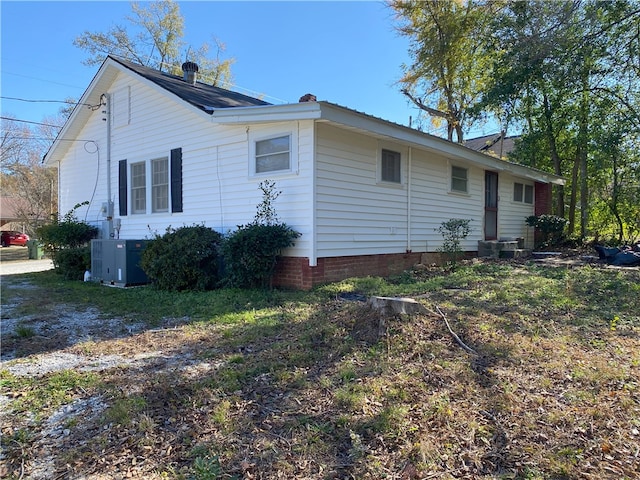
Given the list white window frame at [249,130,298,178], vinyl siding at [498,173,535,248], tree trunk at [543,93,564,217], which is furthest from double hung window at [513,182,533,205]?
white window frame at [249,130,298,178]

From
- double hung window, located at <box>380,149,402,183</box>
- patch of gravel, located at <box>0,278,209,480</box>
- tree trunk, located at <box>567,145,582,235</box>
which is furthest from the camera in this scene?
tree trunk, located at <box>567,145,582,235</box>

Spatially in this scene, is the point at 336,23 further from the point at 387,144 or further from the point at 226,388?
the point at 226,388

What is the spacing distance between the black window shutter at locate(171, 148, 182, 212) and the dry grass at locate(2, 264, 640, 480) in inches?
202

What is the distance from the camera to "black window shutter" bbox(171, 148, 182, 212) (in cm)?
949

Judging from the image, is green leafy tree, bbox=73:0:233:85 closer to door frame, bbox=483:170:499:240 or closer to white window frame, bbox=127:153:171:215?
white window frame, bbox=127:153:171:215

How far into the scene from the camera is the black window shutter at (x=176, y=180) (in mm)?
9492

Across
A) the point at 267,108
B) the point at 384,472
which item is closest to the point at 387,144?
the point at 267,108

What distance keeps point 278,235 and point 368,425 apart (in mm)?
4836

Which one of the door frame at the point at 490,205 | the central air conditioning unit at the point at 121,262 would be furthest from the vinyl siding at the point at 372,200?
the central air conditioning unit at the point at 121,262

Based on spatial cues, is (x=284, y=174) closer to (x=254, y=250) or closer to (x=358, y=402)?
(x=254, y=250)

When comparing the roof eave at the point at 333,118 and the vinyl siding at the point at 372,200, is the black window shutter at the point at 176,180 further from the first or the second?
the vinyl siding at the point at 372,200

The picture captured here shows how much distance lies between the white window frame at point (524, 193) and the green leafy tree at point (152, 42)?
19.3 metres

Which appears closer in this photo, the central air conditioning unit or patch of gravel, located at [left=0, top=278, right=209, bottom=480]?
patch of gravel, located at [left=0, top=278, right=209, bottom=480]

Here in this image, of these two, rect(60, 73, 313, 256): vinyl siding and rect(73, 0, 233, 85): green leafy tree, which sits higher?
rect(73, 0, 233, 85): green leafy tree
